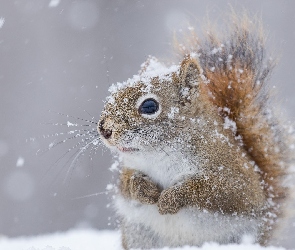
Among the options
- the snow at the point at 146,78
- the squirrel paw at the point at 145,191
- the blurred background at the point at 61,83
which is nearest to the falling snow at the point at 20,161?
the blurred background at the point at 61,83

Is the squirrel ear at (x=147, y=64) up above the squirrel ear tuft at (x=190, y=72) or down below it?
above

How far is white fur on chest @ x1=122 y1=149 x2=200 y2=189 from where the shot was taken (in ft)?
8.52

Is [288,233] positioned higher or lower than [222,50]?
lower

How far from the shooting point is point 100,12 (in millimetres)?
7773

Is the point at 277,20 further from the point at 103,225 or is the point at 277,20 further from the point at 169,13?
the point at 103,225

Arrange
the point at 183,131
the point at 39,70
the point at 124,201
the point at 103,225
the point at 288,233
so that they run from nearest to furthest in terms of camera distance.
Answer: the point at 183,131
the point at 124,201
the point at 288,233
the point at 103,225
the point at 39,70

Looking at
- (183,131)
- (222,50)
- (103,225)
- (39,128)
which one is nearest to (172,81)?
(183,131)

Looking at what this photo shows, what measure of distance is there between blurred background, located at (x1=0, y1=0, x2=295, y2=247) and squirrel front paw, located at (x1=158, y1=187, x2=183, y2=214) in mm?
3680

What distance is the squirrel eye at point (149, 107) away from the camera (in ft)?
8.60

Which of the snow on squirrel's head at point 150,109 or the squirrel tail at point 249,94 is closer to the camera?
the snow on squirrel's head at point 150,109

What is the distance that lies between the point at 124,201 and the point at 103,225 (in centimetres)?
337

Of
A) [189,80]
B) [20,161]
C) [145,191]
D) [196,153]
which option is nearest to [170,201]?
[145,191]

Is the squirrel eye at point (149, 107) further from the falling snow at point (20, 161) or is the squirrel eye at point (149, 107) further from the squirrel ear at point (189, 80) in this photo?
the falling snow at point (20, 161)

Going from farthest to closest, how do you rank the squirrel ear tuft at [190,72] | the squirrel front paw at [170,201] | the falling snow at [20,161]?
the falling snow at [20,161], the squirrel ear tuft at [190,72], the squirrel front paw at [170,201]
